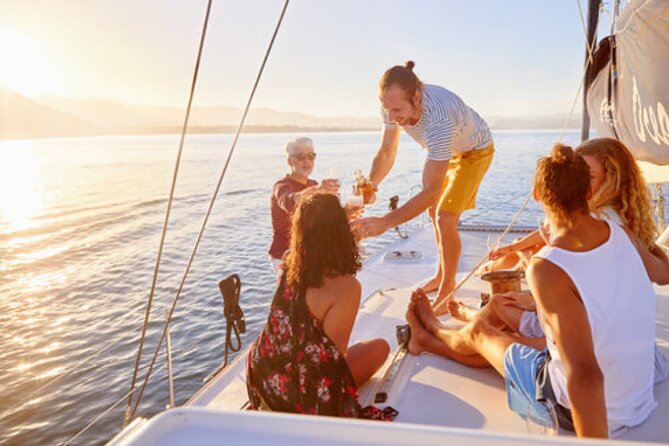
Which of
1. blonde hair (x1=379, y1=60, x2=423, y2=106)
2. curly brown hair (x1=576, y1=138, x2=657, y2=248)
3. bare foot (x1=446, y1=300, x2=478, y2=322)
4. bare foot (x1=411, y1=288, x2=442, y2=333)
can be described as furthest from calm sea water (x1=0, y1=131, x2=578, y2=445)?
curly brown hair (x1=576, y1=138, x2=657, y2=248)

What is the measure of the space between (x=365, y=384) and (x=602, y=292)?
1.50 meters

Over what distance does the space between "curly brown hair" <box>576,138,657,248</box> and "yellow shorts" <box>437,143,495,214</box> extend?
1.37m

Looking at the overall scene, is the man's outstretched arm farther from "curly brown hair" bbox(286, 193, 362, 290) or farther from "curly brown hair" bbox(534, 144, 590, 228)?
"curly brown hair" bbox(534, 144, 590, 228)

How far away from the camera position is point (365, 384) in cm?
277

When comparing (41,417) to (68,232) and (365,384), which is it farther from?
(68,232)

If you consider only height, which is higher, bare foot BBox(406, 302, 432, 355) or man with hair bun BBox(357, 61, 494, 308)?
man with hair bun BBox(357, 61, 494, 308)

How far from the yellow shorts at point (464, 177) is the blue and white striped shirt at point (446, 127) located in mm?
54

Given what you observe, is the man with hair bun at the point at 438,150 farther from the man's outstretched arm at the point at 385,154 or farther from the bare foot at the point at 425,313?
the bare foot at the point at 425,313

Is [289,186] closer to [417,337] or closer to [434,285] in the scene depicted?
[434,285]

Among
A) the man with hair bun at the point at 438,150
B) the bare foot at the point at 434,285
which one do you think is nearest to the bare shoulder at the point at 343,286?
the man with hair bun at the point at 438,150

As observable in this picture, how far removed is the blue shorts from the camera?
1.93 meters

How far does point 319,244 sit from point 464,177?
6.32 feet

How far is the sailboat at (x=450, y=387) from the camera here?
2.53ft

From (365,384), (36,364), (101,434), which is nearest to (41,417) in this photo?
(101,434)
